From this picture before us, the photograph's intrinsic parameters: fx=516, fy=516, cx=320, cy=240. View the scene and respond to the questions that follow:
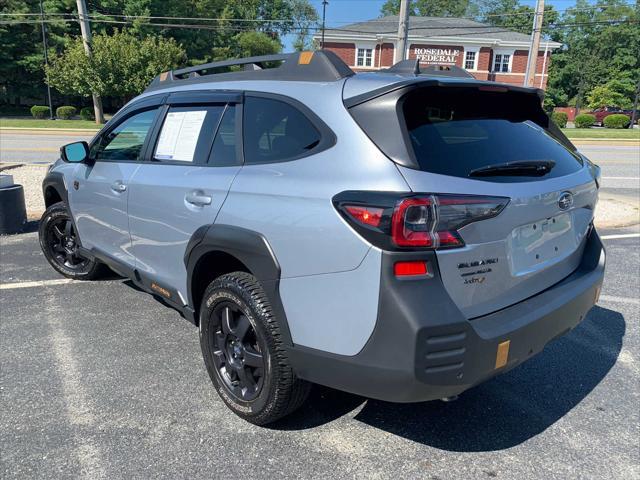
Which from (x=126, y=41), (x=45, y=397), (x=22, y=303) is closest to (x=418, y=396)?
(x=45, y=397)

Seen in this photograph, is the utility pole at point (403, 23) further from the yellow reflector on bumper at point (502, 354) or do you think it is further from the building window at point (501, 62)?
the building window at point (501, 62)

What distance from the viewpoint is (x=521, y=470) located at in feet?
8.04

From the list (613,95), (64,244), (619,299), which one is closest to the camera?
(619,299)

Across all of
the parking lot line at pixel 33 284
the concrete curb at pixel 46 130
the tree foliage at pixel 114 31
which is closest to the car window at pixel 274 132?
the parking lot line at pixel 33 284

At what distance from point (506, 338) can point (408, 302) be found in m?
0.52

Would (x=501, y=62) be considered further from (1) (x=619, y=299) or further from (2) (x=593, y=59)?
(1) (x=619, y=299)

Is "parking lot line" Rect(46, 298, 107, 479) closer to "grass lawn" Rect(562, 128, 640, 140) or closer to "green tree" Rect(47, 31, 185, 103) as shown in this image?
"grass lawn" Rect(562, 128, 640, 140)

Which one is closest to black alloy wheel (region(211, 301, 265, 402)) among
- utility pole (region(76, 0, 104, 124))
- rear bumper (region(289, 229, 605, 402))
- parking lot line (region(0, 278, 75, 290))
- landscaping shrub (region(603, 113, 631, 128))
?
rear bumper (region(289, 229, 605, 402))

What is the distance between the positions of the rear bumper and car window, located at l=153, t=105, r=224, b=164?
140 cm

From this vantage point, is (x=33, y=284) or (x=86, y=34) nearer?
(x=33, y=284)

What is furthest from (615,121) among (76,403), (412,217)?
(76,403)

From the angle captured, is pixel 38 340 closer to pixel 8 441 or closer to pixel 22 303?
pixel 22 303

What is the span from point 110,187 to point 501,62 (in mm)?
47824

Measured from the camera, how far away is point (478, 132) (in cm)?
251
